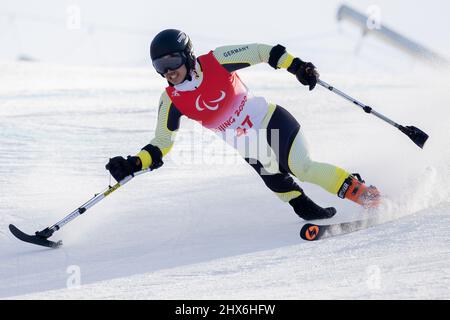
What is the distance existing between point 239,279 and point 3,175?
4.34m

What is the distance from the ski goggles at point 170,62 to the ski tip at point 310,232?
4.40 ft

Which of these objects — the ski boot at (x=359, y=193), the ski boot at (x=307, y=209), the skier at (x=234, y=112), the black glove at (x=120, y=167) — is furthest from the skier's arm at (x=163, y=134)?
the ski boot at (x=359, y=193)

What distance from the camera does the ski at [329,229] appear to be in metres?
5.25

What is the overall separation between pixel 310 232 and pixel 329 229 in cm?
15

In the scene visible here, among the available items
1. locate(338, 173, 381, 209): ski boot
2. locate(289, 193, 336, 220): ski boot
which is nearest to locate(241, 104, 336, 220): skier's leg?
locate(289, 193, 336, 220): ski boot

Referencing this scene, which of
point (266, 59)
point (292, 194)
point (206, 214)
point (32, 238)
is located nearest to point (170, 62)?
point (266, 59)

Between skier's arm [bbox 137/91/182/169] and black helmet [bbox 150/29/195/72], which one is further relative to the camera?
skier's arm [bbox 137/91/182/169]

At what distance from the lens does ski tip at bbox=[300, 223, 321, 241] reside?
206 inches

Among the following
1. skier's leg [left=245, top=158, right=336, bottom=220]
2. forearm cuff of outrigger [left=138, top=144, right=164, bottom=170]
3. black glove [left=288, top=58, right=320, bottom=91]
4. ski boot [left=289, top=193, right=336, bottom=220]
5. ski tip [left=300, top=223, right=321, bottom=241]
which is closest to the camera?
ski tip [left=300, top=223, right=321, bottom=241]

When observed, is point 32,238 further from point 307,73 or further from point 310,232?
point 307,73

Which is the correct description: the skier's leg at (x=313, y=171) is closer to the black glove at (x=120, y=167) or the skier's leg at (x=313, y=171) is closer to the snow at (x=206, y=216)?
the snow at (x=206, y=216)

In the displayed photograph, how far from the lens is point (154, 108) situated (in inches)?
541

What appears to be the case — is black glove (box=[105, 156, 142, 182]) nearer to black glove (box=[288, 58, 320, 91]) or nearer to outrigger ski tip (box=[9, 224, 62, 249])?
outrigger ski tip (box=[9, 224, 62, 249])
